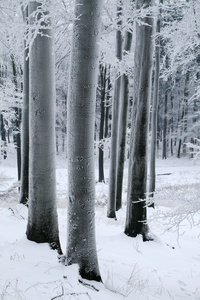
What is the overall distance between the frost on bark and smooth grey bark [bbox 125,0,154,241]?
262 centimetres

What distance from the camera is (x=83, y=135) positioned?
10.1ft

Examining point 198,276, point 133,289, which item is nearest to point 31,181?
point 133,289

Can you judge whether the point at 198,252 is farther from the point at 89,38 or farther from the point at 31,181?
the point at 89,38

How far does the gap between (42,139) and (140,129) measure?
2.66 metres

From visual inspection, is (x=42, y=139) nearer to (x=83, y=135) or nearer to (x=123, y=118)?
(x=83, y=135)

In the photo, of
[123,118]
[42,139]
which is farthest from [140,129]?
[123,118]

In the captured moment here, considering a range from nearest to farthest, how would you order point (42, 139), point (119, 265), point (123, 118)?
point (42, 139) → point (119, 265) → point (123, 118)

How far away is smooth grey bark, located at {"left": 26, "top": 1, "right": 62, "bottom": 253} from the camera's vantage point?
13.3ft

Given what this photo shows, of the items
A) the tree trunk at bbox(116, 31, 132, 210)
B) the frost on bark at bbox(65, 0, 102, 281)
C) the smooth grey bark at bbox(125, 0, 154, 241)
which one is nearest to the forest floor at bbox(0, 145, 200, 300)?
the frost on bark at bbox(65, 0, 102, 281)

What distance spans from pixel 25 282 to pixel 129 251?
311 cm

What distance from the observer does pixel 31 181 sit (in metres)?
4.24

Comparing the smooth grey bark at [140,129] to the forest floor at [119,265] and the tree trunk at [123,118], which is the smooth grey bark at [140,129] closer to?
the forest floor at [119,265]

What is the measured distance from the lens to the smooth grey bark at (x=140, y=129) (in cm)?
558

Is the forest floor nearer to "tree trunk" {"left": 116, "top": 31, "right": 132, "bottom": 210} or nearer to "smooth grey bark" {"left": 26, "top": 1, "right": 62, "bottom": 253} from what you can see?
"smooth grey bark" {"left": 26, "top": 1, "right": 62, "bottom": 253}
